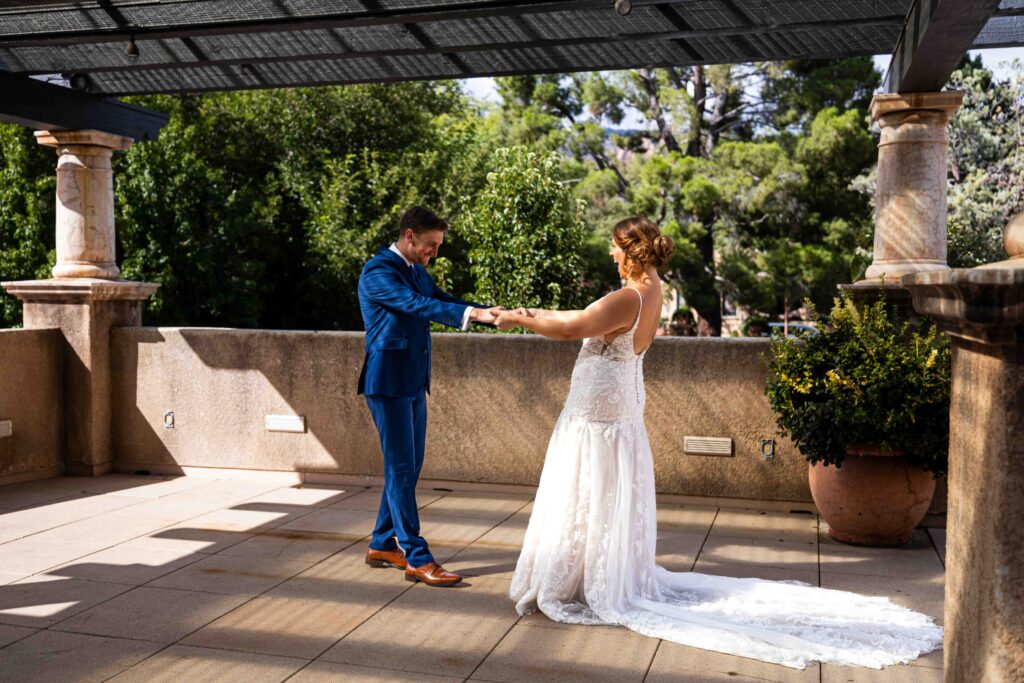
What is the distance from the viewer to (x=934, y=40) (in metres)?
5.26

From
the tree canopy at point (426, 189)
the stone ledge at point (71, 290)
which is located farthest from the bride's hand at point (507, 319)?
the tree canopy at point (426, 189)

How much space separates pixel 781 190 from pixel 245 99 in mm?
13282

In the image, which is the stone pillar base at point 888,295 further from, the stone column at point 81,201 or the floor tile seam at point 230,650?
the stone column at point 81,201

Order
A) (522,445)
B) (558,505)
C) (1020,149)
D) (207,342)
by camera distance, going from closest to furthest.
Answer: (558,505)
(522,445)
(207,342)
(1020,149)

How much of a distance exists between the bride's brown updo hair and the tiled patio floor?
165cm

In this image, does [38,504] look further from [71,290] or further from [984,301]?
[984,301]

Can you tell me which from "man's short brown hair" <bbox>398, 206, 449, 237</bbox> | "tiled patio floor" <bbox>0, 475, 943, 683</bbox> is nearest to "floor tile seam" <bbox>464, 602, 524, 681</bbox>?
"tiled patio floor" <bbox>0, 475, 943, 683</bbox>

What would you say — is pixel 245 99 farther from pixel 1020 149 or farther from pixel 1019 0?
pixel 1019 0

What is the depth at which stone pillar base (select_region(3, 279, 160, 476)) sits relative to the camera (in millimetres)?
8086

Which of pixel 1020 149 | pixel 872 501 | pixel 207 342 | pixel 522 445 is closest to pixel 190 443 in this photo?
pixel 207 342

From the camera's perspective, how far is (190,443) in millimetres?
8102

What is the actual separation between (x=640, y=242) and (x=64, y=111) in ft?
18.1

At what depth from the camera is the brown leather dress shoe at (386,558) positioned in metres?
5.29

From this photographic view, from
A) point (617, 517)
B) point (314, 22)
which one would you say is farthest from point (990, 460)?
point (314, 22)
